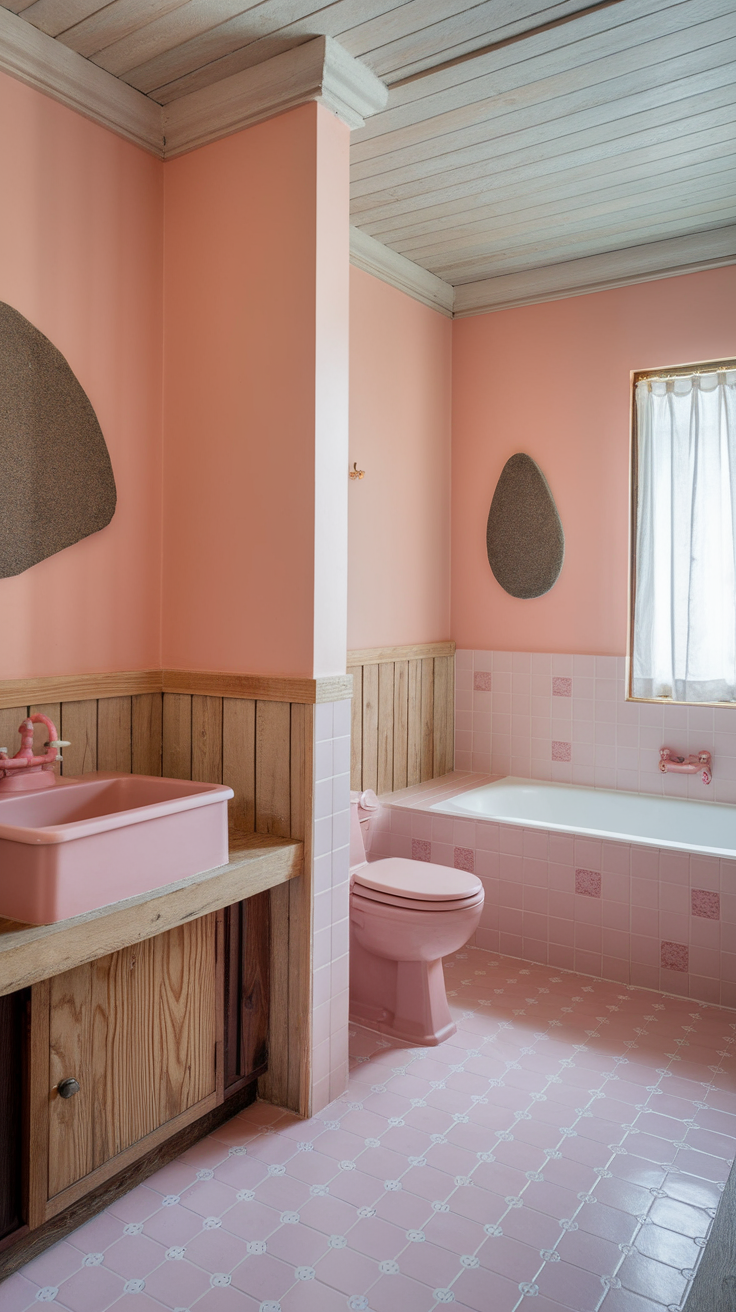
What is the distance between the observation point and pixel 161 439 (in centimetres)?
249

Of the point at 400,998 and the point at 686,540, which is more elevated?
the point at 686,540

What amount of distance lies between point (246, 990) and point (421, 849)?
1.35 m

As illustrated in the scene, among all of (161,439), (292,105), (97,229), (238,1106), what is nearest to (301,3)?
(292,105)

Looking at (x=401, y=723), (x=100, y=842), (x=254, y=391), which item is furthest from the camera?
(x=401, y=723)

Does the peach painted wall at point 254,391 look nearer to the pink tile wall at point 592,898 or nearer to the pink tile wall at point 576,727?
the pink tile wall at point 592,898

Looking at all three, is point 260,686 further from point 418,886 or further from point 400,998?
point 400,998

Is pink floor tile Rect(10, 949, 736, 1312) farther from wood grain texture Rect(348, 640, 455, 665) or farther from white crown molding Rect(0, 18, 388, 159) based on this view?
white crown molding Rect(0, 18, 388, 159)

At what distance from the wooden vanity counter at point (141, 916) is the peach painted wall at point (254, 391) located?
0.47 metres

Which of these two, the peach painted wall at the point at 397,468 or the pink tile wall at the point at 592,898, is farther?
the peach painted wall at the point at 397,468

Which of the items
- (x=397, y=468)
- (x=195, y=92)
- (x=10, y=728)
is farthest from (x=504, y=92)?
(x=10, y=728)

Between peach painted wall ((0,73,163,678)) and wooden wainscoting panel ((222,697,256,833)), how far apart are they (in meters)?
0.33

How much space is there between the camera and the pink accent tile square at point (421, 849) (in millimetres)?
3424

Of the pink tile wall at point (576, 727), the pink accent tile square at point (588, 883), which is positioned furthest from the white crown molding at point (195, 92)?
the pink accent tile square at point (588, 883)

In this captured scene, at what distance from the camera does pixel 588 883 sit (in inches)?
120
